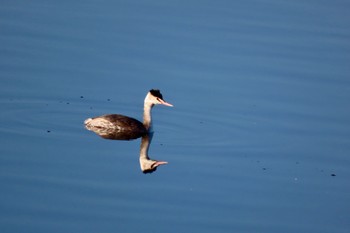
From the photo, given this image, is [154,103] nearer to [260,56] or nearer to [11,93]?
[11,93]

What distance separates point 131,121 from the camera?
16359 millimetres

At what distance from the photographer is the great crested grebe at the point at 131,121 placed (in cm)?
1606

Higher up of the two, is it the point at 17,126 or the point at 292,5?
the point at 292,5

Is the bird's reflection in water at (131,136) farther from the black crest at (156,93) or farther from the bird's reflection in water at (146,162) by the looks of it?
the black crest at (156,93)

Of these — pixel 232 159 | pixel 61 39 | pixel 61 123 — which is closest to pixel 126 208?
pixel 232 159

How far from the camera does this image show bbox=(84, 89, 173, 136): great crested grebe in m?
16.1

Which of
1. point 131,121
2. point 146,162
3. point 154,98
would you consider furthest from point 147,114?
point 146,162

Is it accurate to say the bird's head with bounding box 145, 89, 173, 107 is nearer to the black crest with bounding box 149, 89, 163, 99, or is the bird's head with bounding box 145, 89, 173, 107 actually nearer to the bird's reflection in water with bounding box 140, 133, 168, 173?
the black crest with bounding box 149, 89, 163, 99

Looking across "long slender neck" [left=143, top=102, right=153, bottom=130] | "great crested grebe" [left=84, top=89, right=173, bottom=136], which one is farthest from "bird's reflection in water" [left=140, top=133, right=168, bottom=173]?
"long slender neck" [left=143, top=102, right=153, bottom=130]

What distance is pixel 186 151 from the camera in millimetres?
15133

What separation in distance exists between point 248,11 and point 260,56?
3206mm

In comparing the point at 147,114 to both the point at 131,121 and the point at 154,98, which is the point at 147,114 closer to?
the point at 154,98

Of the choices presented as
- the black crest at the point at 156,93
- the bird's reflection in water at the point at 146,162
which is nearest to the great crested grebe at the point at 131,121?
the black crest at the point at 156,93

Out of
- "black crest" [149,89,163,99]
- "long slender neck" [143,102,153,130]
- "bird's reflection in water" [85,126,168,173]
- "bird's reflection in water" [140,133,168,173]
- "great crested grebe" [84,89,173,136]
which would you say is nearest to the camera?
"bird's reflection in water" [140,133,168,173]
